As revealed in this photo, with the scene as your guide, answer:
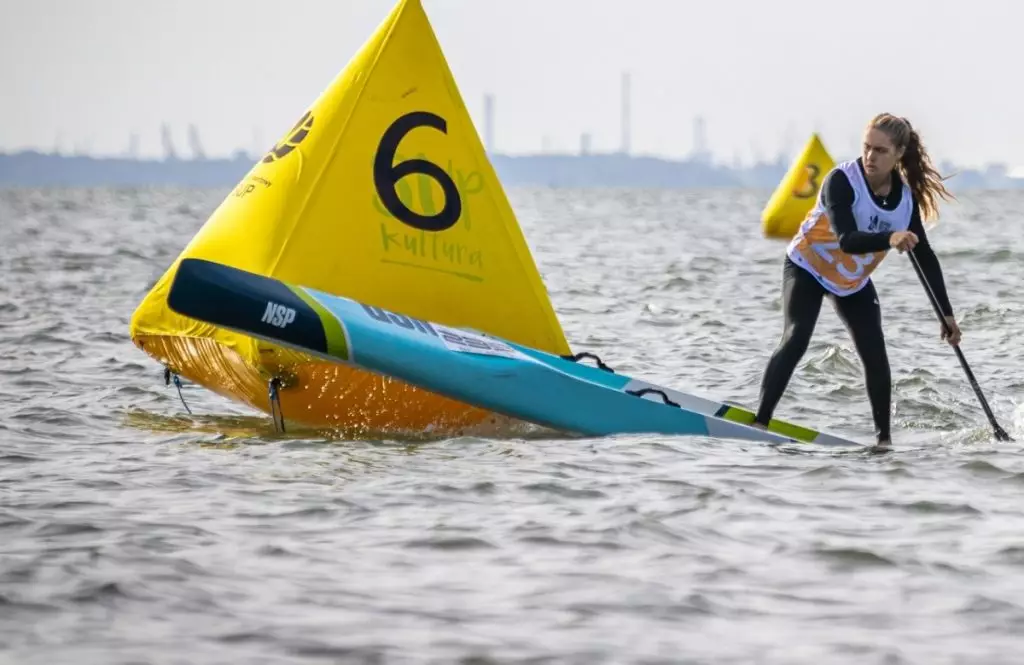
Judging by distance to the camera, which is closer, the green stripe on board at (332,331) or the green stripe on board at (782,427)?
the green stripe on board at (332,331)

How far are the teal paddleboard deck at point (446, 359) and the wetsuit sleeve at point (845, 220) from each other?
1158 millimetres

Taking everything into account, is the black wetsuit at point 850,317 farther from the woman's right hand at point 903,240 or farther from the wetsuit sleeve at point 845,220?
the woman's right hand at point 903,240

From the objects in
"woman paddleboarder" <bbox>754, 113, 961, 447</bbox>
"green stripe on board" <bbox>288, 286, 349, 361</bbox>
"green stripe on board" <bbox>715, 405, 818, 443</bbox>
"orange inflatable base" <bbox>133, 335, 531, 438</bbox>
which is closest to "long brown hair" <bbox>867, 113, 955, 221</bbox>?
"woman paddleboarder" <bbox>754, 113, 961, 447</bbox>

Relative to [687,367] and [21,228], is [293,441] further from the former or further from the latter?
[21,228]

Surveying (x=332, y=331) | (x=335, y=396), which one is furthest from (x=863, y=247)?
(x=335, y=396)

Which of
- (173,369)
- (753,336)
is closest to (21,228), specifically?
(753,336)

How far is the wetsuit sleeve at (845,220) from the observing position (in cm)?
689

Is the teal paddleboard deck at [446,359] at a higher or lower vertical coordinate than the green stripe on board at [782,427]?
higher

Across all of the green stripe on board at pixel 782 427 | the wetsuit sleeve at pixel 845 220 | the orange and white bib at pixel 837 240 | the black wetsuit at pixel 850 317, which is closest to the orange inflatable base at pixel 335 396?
the green stripe on board at pixel 782 427

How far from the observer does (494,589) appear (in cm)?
482

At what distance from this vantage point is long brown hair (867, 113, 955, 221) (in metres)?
7.14

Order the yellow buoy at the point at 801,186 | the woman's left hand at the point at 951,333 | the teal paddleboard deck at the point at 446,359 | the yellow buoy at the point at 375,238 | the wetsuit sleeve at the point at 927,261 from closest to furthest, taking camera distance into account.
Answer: the teal paddleboard deck at the point at 446,359, the wetsuit sleeve at the point at 927,261, the woman's left hand at the point at 951,333, the yellow buoy at the point at 375,238, the yellow buoy at the point at 801,186

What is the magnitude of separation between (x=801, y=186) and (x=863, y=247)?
2149 cm

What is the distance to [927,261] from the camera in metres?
7.38
